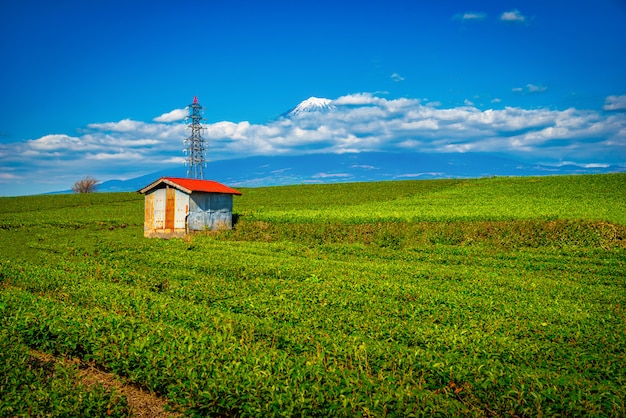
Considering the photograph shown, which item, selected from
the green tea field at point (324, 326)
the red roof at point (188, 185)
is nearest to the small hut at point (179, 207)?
the red roof at point (188, 185)

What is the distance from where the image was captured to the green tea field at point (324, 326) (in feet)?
24.1

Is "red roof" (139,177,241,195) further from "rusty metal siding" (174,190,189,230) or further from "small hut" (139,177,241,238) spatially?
"rusty metal siding" (174,190,189,230)

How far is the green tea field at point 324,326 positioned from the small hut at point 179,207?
5.31 metres

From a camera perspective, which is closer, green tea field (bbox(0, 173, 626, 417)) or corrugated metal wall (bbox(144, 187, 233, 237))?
green tea field (bbox(0, 173, 626, 417))

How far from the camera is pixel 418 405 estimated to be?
22.3 feet

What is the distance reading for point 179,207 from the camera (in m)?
32.2

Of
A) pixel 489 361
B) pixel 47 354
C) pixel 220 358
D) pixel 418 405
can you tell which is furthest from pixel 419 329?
pixel 47 354

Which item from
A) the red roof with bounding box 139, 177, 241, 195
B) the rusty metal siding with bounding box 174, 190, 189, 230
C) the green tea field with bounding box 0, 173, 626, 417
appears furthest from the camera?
the rusty metal siding with bounding box 174, 190, 189, 230

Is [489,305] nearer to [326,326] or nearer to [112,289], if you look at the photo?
[326,326]

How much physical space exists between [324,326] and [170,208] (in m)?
23.8

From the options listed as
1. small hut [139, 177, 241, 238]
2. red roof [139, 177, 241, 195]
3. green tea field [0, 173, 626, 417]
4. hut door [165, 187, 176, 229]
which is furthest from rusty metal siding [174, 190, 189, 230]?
green tea field [0, 173, 626, 417]

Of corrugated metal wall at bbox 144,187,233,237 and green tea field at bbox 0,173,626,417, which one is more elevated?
corrugated metal wall at bbox 144,187,233,237

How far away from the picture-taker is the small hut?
3200 centimetres

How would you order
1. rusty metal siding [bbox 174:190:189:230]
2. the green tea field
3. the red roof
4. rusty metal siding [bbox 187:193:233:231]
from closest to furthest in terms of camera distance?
the green tea field, the red roof, rusty metal siding [bbox 174:190:189:230], rusty metal siding [bbox 187:193:233:231]
